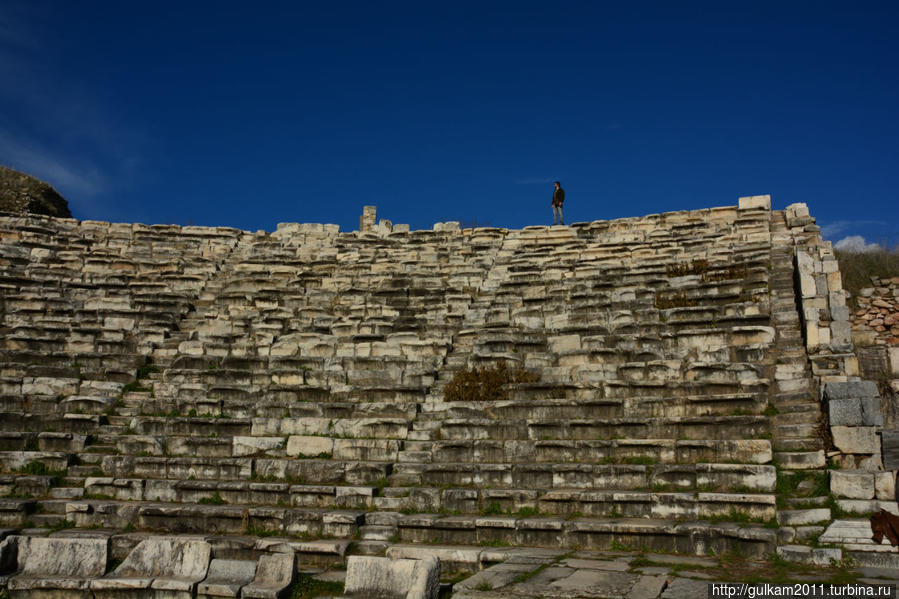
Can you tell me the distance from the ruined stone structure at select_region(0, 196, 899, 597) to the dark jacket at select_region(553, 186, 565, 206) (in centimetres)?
281

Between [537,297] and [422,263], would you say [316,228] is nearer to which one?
[422,263]

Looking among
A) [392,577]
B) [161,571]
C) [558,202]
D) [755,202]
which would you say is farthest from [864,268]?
[161,571]

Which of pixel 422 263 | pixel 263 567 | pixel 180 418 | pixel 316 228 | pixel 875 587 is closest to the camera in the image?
pixel 875 587

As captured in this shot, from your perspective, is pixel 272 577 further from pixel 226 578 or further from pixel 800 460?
pixel 800 460

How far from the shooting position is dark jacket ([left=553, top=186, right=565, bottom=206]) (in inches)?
744

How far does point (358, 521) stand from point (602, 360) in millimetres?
4560

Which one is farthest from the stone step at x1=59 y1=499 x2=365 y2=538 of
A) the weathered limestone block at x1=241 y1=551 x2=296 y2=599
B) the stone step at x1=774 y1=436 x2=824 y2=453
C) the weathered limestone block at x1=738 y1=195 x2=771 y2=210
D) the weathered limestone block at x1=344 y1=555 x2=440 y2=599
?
the weathered limestone block at x1=738 y1=195 x2=771 y2=210

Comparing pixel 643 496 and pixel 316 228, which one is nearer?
pixel 643 496

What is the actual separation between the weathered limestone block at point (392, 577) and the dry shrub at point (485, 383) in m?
4.50

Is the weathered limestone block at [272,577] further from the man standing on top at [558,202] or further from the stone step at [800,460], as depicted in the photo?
the man standing on top at [558,202]

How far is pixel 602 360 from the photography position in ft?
35.3

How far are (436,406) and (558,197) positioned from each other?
1001cm

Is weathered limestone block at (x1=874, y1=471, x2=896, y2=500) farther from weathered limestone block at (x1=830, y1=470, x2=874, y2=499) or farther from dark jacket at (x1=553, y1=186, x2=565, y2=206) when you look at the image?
dark jacket at (x1=553, y1=186, x2=565, y2=206)

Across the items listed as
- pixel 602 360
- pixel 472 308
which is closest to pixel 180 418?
pixel 472 308
